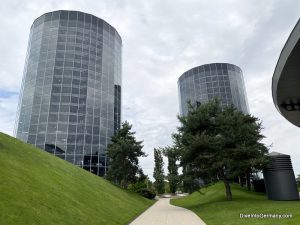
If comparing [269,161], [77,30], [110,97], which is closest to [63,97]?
[110,97]

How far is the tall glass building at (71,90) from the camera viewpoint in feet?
155

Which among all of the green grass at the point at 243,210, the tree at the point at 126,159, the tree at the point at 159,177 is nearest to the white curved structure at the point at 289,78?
the green grass at the point at 243,210

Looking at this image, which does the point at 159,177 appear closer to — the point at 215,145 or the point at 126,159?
the point at 126,159

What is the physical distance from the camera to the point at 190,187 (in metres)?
26.3

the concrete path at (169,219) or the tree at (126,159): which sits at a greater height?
the tree at (126,159)

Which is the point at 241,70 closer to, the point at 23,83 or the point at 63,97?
the point at 63,97

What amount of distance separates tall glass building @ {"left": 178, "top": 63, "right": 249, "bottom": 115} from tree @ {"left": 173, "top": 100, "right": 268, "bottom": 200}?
145 feet

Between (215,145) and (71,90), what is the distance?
34065 millimetres

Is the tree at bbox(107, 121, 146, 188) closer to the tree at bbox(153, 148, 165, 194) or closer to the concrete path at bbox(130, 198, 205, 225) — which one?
the concrete path at bbox(130, 198, 205, 225)

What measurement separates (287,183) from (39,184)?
21533 millimetres

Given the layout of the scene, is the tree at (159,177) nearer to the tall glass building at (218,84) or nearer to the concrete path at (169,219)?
the tall glass building at (218,84)

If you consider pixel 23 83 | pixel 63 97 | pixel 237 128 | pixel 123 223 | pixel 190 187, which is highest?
pixel 23 83

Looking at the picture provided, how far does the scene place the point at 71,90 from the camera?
50844 mm

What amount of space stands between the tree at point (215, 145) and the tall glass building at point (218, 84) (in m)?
44.1
